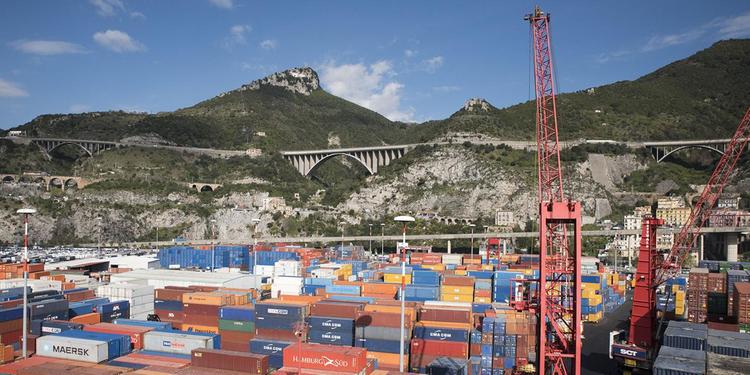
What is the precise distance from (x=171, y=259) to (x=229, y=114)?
90.8 metres

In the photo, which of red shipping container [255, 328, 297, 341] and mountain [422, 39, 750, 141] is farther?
mountain [422, 39, 750, 141]

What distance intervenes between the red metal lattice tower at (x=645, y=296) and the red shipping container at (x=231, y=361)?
19.0 metres

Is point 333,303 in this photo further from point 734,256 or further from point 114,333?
point 734,256

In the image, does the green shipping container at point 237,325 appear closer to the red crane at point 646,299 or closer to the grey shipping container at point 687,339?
the red crane at point 646,299

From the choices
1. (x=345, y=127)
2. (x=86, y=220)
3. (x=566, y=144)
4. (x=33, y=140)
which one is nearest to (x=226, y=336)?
(x=86, y=220)

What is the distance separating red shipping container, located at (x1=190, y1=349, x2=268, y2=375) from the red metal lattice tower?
1904 cm

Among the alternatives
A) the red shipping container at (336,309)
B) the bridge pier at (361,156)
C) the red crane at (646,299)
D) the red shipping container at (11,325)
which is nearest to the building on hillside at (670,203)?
the bridge pier at (361,156)

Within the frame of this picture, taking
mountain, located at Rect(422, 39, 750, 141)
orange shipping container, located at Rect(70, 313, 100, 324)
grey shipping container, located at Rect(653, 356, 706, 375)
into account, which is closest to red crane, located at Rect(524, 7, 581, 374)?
grey shipping container, located at Rect(653, 356, 706, 375)

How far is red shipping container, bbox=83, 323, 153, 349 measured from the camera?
21297 millimetres

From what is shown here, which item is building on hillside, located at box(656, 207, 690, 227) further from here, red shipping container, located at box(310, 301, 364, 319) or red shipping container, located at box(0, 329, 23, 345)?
red shipping container, located at box(0, 329, 23, 345)

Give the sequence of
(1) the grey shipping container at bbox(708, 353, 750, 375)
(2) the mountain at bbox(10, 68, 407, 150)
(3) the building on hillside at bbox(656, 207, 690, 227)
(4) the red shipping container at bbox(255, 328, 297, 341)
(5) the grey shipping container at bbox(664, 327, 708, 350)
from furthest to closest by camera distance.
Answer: (2) the mountain at bbox(10, 68, 407, 150)
(3) the building on hillside at bbox(656, 207, 690, 227)
(4) the red shipping container at bbox(255, 328, 297, 341)
(5) the grey shipping container at bbox(664, 327, 708, 350)
(1) the grey shipping container at bbox(708, 353, 750, 375)

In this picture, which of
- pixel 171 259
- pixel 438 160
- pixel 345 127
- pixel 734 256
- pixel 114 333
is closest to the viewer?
pixel 114 333

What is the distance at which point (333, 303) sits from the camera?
81.4 feet

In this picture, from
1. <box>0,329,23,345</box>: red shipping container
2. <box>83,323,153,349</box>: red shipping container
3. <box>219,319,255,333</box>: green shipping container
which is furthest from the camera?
→ <box>219,319,255,333</box>: green shipping container
